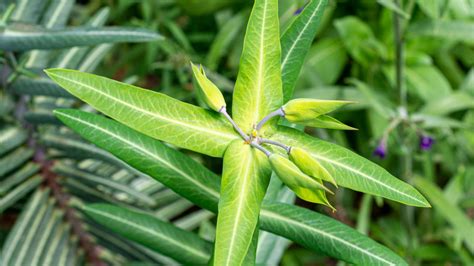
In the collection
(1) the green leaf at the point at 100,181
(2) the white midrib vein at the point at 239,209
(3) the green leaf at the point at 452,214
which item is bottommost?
(2) the white midrib vein at the point at 239,209

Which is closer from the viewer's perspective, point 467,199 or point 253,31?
point 253,31

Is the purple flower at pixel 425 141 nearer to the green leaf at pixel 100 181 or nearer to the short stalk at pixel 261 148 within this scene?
the green leaf at pixel 100 181

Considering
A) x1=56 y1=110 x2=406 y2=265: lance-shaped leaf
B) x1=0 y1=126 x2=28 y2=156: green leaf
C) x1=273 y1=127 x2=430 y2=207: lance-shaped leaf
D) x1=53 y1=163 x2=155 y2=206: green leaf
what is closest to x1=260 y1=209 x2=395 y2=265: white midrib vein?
x1=56 y1=110 x2=406 y2=265: lance-shaped leaf

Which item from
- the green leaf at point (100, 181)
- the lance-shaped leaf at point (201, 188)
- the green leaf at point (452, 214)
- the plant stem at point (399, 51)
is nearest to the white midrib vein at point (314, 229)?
the lance-shaped leaf at point (201, 188)

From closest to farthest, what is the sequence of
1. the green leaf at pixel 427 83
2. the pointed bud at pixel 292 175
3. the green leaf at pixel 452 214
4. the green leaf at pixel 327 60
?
the pointed bud at pixel 292 175 < the green leaf at pixel 452 214 < the green leaf at pixel 427 83 < the green leaf at pixel 327 60

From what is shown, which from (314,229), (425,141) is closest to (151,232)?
(314,229)

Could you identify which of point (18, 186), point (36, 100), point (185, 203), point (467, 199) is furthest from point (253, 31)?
point (467, 199)

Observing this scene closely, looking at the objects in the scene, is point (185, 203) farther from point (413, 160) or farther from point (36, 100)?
point (413, 160)
